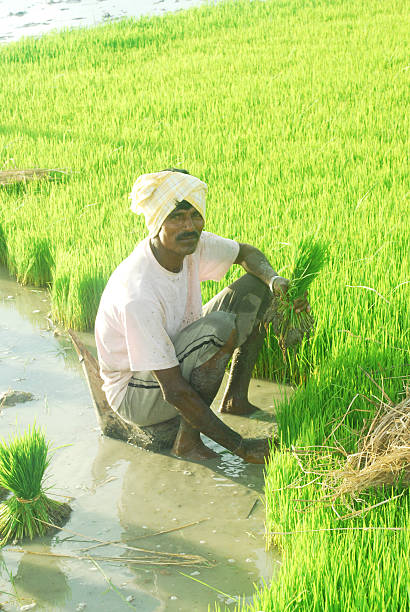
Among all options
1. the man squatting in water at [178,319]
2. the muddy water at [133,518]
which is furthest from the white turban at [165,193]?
the muddy water at [133,518]

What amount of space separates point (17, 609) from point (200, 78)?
24.6 feet

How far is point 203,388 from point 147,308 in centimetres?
41

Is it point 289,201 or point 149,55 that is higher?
point 149,55

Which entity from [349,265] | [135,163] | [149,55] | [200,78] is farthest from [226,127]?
[149,55]

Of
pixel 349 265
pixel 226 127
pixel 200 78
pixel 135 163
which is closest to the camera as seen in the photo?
pixel 349 265

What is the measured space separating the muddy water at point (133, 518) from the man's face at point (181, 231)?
814 mm

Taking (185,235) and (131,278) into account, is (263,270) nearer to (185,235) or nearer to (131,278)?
(185,235)

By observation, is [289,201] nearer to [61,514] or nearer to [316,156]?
[316,156]

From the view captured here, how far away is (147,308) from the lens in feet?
9.27

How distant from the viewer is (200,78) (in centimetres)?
891

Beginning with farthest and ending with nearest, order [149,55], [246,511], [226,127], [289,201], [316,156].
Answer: [149,55] → [226,127] → [316,156] → [289,201] → [246,511]

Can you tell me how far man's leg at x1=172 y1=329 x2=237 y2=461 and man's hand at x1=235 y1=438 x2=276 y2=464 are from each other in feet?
0.66

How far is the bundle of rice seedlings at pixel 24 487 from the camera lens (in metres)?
2.57

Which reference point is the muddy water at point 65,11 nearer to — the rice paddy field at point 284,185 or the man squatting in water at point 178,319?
the rice paddy field at point 284,185
